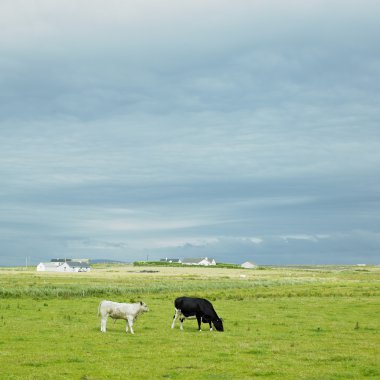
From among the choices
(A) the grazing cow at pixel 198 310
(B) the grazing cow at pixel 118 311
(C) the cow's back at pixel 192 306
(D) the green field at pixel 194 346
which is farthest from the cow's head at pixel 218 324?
(B) the grazing cow at pixel 118 311

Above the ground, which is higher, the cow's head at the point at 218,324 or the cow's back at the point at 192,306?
the cow's back at the point at 192,306

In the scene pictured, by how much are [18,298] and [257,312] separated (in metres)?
28.4

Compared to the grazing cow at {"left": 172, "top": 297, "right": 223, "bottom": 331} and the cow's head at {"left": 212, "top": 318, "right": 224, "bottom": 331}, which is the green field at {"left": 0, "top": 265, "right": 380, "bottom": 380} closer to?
the cow's head at {"left": 212, "top": 318, "right": 224, "bottom": 331}

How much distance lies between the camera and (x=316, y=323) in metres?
33.0

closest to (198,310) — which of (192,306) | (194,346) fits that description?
(192,306)

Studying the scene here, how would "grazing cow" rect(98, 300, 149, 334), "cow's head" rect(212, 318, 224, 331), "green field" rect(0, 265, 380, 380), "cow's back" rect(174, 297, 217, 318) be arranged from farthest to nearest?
"cow's back" rect(174, 297, 217, 318) < "cow's head" rect(212, 318, 224, 331) < "grazing cow" rect(98, 300, 149, 334) < "green field" rect(0, 265, 380, 380)

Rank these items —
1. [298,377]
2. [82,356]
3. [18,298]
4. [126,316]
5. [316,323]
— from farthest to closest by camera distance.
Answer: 1. [18,298]
2. [316,323]
3. [126,316]
4. [82,356]
5. [298,377]

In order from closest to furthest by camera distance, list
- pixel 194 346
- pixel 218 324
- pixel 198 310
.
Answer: pixel 194 346
pixel 218 324
pixel 198 310

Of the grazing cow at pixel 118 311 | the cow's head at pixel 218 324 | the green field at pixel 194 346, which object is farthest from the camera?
the cow's head at pixel 218 324

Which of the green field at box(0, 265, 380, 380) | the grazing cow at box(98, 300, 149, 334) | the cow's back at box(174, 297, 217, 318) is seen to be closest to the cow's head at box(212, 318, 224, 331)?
the cow's back at box(174, 297, 217, 318)

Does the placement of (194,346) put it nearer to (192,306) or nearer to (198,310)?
(198,310)

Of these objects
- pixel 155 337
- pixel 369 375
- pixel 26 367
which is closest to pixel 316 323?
pixel 155 337

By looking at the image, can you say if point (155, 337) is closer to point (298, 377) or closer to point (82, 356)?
point (82, 356)

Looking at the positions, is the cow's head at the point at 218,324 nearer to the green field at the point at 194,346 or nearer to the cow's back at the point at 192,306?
the cow's back at the point at 192,306
